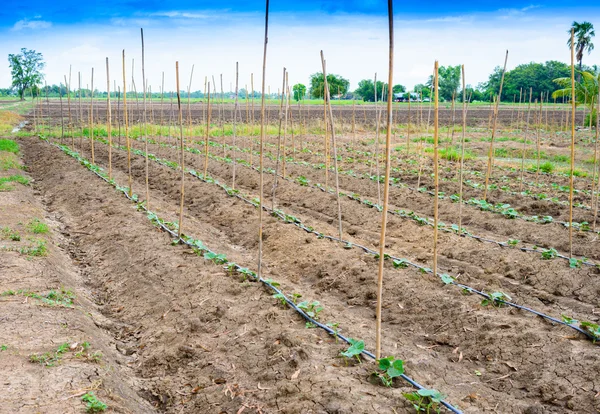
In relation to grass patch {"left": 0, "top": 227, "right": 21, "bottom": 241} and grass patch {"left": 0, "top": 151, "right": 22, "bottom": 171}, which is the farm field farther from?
grass patch {"left": 0, "top": 151, "right": 22, "bottom": 171}

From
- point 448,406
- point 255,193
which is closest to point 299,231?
point 255,193

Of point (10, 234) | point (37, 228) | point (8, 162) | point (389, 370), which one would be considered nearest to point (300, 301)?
point (389, 370)

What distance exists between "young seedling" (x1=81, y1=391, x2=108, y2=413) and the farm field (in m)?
0.08

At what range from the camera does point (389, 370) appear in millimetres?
3688

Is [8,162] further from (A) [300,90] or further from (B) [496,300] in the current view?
(A) [300,90]

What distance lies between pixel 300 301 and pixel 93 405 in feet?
8.07

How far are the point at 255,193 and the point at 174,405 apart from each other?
750 centimetres

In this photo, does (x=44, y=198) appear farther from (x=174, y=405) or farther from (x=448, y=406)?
(x=448, y=406)

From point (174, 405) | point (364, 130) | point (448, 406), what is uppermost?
point (364, 130)

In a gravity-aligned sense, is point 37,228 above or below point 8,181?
below

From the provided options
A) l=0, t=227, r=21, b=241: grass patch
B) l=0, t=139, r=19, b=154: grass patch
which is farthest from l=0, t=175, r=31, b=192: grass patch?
l=0, t=139, r=19, b=154: grass patch

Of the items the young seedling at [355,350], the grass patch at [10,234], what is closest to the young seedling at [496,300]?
the young seedling at [355,350]

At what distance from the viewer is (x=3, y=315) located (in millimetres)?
4727

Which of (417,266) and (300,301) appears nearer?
(300,301)
